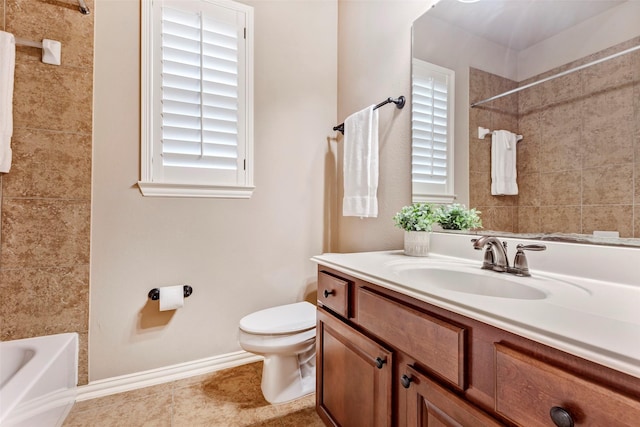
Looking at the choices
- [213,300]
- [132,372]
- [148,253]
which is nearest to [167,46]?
[148,253]

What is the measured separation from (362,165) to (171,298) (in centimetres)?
138

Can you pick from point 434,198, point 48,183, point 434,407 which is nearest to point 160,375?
point 48,183

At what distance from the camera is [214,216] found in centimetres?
184

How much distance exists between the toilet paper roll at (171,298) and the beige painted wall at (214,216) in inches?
3.1

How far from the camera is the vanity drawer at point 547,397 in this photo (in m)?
0.41

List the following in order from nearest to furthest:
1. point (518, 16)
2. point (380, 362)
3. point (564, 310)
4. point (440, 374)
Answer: point (564, 310) < point (440, 374) < point (380, 362) < point (518, 16)

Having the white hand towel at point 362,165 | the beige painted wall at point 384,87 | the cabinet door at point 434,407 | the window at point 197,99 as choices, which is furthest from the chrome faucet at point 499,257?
the window at point 197,99

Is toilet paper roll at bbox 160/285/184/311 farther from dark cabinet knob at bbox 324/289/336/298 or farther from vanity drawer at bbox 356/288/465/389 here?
vanity drawer at bbox 356/288/465/389

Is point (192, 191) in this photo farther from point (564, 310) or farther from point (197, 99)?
point (564, 310)

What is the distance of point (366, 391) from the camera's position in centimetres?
97

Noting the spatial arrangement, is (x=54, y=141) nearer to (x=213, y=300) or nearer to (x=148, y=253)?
(x=148, y=253)

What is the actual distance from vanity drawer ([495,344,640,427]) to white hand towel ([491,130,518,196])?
78 cm

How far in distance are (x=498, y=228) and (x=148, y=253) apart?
1.84m

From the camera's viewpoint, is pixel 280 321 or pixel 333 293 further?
pixel 280 321
